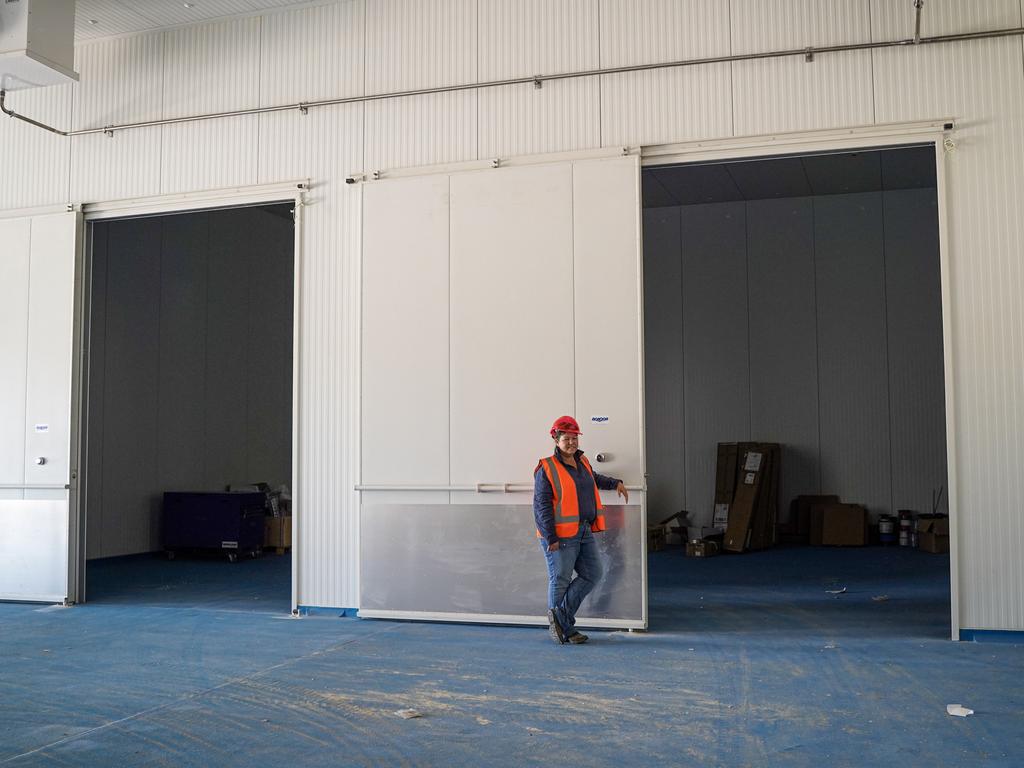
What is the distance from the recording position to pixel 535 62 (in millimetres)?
8930

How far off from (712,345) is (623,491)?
8.92 metres

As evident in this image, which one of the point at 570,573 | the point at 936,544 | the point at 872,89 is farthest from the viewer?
the point at 936,544

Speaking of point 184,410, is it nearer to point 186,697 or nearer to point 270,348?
point 270,348

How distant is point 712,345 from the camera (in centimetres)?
1661

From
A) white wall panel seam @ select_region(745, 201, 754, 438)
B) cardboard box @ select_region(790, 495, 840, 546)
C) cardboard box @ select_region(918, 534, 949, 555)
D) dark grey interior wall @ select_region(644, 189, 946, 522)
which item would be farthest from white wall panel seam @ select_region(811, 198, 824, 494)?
cardboard box @ select_region(918, 534, 949, 555)

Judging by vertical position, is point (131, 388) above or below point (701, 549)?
above

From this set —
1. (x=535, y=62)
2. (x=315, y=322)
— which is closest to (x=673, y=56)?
(x=535, y=62)

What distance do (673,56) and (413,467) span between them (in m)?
4.29

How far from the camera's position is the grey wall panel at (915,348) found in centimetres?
1533

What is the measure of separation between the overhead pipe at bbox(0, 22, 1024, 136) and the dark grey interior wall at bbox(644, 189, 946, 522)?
8.27 metres

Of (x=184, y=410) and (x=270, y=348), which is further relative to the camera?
(x=270, y=348)

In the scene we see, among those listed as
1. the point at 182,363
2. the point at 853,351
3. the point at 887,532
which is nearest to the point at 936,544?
the point at 887,532

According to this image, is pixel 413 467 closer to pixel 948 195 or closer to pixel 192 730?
pixel 192 730

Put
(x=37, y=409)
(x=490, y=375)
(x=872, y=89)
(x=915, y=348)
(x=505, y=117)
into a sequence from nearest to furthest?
(x=872, y=89)
(x=490, y=375)
(x=505, y=117)
(x=37, y=409)
(x=915, y=348)
